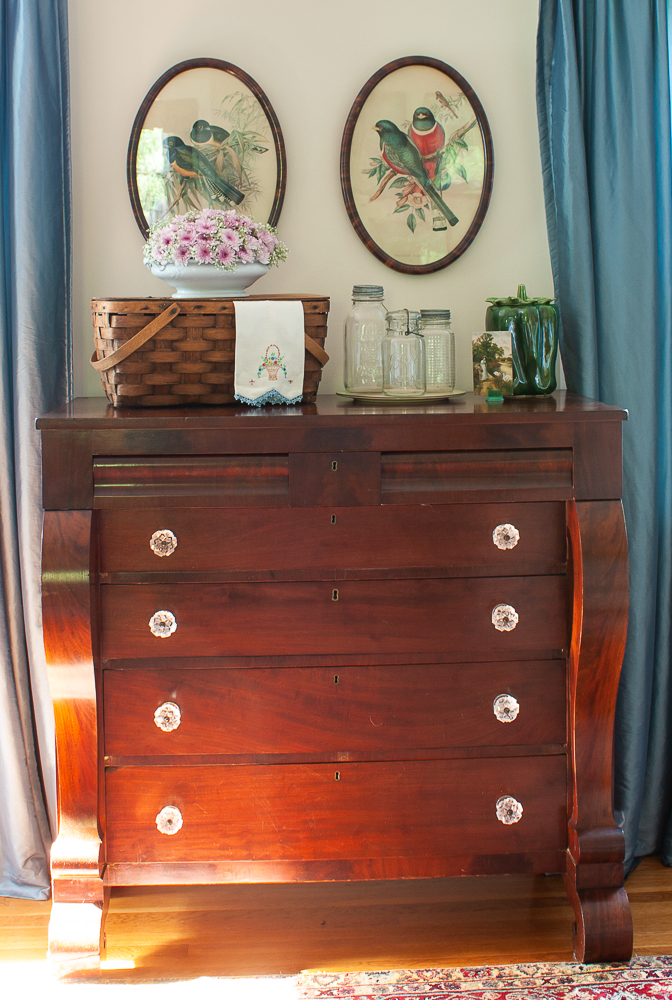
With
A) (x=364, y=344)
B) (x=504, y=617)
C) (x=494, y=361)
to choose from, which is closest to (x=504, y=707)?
(x=504, y=617)

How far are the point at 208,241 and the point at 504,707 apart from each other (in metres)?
1.18

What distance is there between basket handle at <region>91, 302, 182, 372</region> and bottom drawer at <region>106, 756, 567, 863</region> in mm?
848

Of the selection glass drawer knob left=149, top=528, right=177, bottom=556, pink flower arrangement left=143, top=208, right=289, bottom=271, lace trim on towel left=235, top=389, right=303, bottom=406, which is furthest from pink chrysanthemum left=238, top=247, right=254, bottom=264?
glass drawer knob left=149, top=528, right=177, bottom=556

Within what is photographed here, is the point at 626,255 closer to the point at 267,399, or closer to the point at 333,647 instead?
the point at 267,399

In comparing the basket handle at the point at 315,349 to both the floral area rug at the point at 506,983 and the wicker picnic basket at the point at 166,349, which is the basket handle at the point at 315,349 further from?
the floral area rug at the point at 506,983

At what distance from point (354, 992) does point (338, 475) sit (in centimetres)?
106

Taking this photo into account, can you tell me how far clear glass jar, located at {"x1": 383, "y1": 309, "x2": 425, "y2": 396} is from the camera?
6.31 ft

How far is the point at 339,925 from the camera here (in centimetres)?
194

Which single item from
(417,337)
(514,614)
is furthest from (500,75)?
(514,614)

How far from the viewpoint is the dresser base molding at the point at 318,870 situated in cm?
173

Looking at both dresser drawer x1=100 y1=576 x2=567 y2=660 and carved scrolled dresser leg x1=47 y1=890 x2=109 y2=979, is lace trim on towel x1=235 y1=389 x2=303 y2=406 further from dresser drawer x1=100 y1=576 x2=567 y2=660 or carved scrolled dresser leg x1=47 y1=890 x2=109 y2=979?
carved scrolled dresser leg x1=47 y1=890 x2=109 y2=979

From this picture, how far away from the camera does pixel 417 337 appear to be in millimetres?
1924

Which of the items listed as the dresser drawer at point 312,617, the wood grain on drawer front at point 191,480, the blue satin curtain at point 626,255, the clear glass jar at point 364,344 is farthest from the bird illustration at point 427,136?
the dresser drawer at point 312,617

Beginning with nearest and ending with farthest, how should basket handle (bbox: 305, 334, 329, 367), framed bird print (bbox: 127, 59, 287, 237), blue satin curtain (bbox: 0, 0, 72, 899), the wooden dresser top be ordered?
1. the wooden dresser top
2. basket handle (bbox: 305, 334, 329, 367)
3. blue satin curtain (bbox: 0, 0, 72, 899)
4. framed bird print (bbox: 127, 59, 287, 237)
